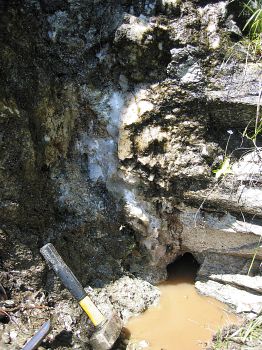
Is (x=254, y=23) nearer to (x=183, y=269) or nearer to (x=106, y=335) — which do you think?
(x=183, y=269)

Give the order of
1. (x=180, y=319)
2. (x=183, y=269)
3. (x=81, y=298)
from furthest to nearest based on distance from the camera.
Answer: (x=183, y=269) < (x=180, y=319) < (x=81, y=298)

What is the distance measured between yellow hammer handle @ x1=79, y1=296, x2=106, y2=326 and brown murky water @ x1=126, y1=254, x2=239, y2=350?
1.11 feet

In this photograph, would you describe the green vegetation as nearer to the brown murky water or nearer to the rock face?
the rock face

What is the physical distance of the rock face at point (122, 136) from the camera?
7.79 ft

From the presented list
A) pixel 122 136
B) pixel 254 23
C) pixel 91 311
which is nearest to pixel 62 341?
pixel 91 311

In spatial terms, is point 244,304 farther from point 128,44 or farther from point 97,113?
point 128,44

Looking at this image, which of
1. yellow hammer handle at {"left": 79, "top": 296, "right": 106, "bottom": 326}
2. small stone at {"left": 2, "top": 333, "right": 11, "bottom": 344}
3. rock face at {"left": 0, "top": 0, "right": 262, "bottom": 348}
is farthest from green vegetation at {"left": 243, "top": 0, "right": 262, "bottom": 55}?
small stone at {"left": 2, "top": 333, "right": 11, "bottom": 344}

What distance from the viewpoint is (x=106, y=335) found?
8.12ft

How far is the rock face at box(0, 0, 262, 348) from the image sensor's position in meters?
2.38

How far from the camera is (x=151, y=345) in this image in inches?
106

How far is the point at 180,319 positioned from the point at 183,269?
432 mm

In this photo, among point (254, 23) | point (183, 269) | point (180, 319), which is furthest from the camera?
point (183, 269)

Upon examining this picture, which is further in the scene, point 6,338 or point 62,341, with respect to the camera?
point 62,341

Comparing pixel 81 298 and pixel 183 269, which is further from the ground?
pixel 81 298
